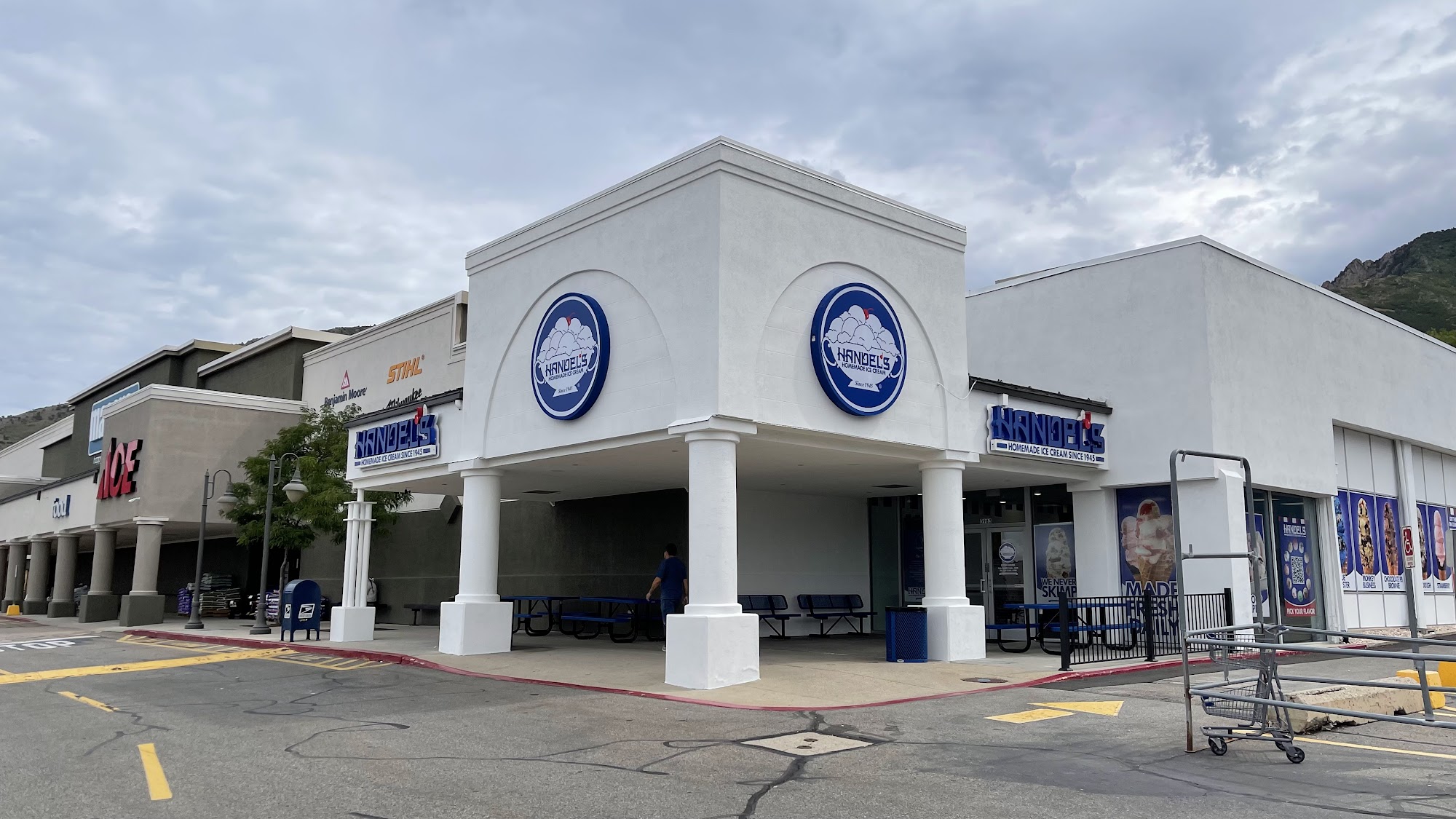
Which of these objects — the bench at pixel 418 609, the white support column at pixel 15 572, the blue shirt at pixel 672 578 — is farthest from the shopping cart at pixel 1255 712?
the white support column at pixel 15 572

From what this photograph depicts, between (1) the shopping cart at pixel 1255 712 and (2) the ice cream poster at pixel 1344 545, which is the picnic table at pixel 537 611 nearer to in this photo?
(1) the shopping cart at pixel 1255 712

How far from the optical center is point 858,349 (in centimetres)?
1617

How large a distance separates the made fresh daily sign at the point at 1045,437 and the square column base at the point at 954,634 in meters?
3.07

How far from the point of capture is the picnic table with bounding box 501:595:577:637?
2345 cm

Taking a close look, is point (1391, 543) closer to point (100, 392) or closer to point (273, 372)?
point (273, 372)

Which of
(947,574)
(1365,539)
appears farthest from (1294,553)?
(947,574)

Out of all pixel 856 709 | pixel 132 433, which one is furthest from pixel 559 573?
pixel 132 433

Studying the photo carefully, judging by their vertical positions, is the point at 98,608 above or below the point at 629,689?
above

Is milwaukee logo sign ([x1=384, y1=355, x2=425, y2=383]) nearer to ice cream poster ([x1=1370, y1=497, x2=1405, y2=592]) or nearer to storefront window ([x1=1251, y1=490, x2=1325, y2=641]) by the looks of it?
storefront window ([x1=1251, y1=490, x2=1325, y2=641])

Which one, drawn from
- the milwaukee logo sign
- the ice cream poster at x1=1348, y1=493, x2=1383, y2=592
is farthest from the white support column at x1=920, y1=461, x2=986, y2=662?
the milwaukee logo sign

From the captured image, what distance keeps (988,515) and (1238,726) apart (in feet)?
47.5

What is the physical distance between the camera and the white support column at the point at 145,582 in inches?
1252

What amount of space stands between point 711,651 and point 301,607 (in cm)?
1259

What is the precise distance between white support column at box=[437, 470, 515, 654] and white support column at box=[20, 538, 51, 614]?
113 feet
